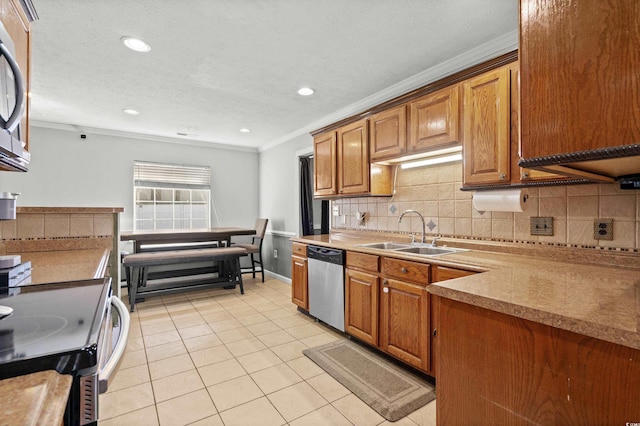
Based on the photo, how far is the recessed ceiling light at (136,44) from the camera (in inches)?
87.4

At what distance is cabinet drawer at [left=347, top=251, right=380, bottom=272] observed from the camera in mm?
2406

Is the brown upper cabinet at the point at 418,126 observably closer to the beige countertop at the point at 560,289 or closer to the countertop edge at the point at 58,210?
the beige countertop at the point at 560,289

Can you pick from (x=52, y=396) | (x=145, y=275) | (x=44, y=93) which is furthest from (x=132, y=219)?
(x=52, y=396)

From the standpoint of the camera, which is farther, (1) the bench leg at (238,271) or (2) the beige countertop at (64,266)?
(1) the bench leg at (238,271)

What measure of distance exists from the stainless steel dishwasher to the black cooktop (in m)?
1.93

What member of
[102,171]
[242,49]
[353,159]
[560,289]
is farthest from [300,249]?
[102,171]

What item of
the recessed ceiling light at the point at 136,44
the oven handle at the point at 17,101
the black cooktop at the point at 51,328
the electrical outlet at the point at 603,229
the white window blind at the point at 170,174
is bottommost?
the black cooktop at the point at 51,328

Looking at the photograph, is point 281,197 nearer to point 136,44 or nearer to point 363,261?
point 363,261

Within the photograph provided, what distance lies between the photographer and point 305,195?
15.5ft

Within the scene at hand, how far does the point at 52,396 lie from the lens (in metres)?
0.50

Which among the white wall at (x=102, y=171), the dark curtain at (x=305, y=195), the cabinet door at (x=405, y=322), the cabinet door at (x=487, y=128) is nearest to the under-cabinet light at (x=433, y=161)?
the cabinet door at (x=487, y=128)

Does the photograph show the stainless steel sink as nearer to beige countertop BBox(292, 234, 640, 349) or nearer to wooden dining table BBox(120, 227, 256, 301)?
beige countertop BBox(292, 234, 640, 349)

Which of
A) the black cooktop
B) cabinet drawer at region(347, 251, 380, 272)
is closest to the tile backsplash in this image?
cabinet drawer at region(347, 251, 380, 272)

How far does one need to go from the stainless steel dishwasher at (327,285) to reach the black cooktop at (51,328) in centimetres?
193
